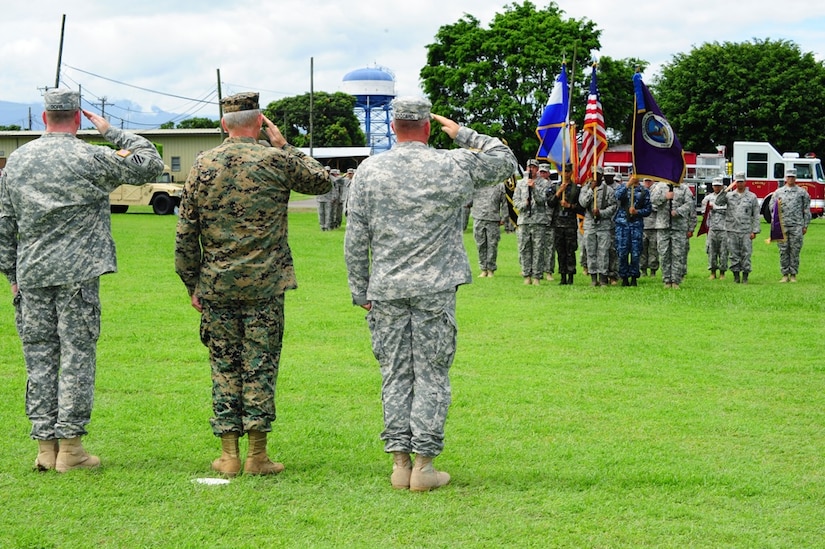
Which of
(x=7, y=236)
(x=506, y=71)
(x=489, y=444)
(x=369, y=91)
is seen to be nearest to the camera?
(x=7, y=236)

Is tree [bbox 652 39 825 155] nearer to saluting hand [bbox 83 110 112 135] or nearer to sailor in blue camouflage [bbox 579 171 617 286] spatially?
sailor in blue camouflage [bbox 579 171 617 286]

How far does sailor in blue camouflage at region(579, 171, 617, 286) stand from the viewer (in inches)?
707

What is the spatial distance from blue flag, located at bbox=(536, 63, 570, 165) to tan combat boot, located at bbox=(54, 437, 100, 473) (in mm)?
13971

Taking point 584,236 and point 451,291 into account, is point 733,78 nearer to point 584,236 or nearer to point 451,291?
point 584,236

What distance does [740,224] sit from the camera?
64.5ft

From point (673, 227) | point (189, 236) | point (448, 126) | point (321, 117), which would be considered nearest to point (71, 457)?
point (189, 236)

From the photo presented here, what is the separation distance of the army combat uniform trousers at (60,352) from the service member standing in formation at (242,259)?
0.65 meters

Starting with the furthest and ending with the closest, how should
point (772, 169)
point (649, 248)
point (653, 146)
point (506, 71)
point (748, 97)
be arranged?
point (748, 97) < point (506, 71) < point (772, 169) < point (649, 248) < point (653, 146)

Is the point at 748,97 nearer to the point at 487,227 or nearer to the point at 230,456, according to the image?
the point at 487,227

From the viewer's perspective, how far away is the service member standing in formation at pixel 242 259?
5969 millimetres

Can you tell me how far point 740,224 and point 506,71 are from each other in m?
30.9

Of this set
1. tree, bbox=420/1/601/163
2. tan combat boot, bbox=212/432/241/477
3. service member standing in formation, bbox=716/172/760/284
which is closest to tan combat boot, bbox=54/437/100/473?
tan combat boot, bbox=212/432/241/477

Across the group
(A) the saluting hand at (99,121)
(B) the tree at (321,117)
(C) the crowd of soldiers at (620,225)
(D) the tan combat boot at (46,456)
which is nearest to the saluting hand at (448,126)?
(A) the saluting hand at (99,121)

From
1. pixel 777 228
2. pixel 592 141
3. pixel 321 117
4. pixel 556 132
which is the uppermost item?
pixel 321 117
